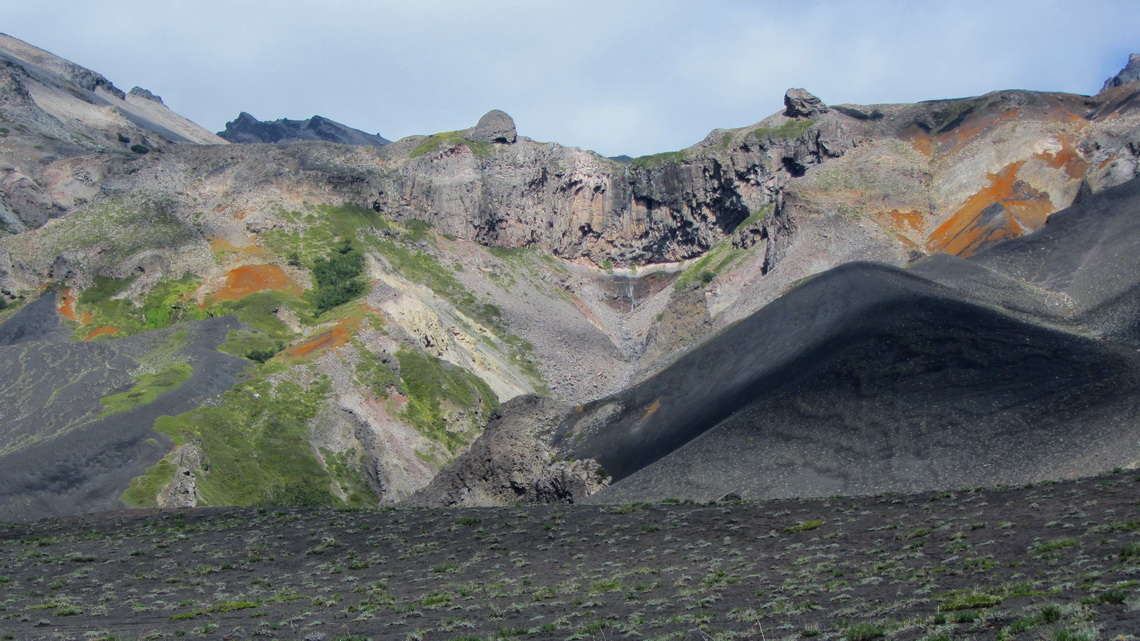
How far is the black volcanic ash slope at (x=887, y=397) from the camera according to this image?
4378 centimetres

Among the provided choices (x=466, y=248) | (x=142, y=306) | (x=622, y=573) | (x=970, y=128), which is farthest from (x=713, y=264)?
(x=622, y=573)

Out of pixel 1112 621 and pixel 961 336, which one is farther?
pixel 961 336

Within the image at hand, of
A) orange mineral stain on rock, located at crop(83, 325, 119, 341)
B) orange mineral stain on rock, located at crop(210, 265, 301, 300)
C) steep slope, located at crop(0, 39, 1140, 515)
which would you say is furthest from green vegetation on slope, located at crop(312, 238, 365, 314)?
orange mineral stain on rock, located at crop(83, 325, 119, 341)

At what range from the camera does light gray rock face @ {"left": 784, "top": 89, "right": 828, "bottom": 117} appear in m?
137

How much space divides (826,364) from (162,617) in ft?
121

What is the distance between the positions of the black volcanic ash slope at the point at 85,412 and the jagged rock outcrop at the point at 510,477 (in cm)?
1726

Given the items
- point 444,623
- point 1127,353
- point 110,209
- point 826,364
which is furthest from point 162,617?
point 110,209

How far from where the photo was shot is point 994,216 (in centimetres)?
9756

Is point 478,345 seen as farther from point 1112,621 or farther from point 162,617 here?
point 1112,621

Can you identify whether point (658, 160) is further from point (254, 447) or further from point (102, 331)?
point (254, 447)

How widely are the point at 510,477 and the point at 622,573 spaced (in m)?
31.1

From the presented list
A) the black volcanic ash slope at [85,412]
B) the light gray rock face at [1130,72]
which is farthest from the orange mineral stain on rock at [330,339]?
the light gray rock face at [1130,72]

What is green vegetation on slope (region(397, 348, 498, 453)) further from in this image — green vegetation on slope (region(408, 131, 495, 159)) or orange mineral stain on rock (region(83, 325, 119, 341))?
green vegetation on slope (region(408, 131, 495, 159))

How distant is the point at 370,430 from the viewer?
246 feet
